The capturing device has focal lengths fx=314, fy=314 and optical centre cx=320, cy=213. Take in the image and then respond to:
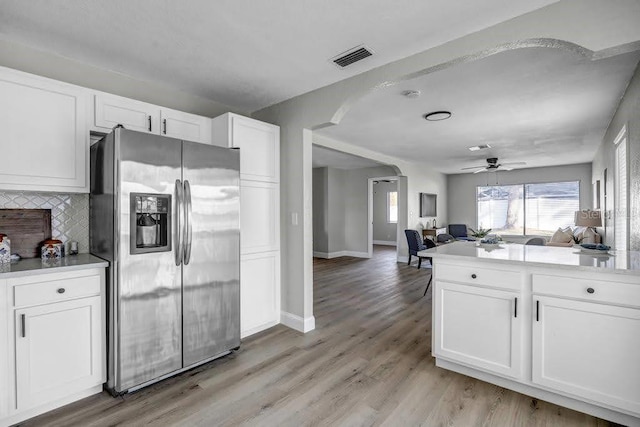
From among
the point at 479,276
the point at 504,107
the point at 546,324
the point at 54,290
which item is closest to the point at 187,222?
the point at 54,290

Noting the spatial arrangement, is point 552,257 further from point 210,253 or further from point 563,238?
point 563,238

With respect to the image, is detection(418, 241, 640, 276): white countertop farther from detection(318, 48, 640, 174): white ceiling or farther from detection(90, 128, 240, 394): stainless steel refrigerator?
detection(90, 128, 240, 394): stainless steel refrigerator

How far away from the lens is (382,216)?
493 inches

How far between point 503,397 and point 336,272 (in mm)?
4528

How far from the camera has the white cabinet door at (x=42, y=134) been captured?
2.07m

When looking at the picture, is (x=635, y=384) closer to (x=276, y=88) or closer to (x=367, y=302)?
(x=367, y=302)

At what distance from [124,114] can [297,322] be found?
2.53 m

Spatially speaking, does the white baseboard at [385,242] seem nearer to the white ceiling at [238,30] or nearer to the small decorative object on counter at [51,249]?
the white ceiling at [238,30]

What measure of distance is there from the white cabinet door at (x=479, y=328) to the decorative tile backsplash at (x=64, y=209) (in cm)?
293

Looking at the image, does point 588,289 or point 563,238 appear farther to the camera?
point 563,238

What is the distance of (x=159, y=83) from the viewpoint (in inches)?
120

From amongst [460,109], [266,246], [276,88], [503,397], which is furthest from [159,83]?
[503,397]

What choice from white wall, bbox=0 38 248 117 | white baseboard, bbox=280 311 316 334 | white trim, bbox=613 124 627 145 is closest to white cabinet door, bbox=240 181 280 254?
white baseboard, bbox=280 311 316 334

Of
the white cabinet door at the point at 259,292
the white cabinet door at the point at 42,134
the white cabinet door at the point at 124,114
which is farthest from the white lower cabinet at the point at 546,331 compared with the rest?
the white cabinet door at the point at 42,134
